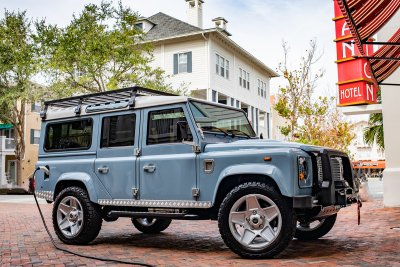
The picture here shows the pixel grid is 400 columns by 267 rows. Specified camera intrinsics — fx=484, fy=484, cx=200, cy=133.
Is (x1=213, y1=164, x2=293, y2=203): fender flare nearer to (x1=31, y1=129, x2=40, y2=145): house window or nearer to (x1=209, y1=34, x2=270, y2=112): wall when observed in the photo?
(x1=209, y1=34, x2=270, y2=112): wall

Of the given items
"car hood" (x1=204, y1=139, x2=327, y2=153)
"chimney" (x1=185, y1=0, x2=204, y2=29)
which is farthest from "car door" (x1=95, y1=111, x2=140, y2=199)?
"chimney" (x1=185, y1=0, x2=204, y2=29)

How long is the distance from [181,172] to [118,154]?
131 centimetres

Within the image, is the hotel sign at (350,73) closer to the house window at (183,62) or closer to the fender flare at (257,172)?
the fender flare at (257,172)

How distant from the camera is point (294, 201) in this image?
18.3 feet

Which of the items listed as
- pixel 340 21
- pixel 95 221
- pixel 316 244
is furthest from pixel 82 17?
pixel 316 244

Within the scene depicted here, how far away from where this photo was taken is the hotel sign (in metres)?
14.8

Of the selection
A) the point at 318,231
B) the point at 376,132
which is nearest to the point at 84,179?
the point at 318,231

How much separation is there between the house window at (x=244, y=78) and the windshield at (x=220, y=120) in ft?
89.3

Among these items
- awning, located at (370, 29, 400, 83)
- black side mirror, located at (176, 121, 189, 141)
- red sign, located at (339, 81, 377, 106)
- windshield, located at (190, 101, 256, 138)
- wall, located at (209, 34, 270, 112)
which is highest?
wall, located at (209, 34, 270, 112)

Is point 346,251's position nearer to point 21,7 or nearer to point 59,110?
point 59,110

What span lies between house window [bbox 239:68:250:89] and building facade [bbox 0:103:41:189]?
20052mm

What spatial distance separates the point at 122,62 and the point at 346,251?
17.5m

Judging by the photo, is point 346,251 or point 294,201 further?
point 346,251

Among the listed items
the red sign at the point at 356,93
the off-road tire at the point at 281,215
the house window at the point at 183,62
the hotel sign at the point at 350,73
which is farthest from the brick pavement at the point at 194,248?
the house window at the point at 183,62
